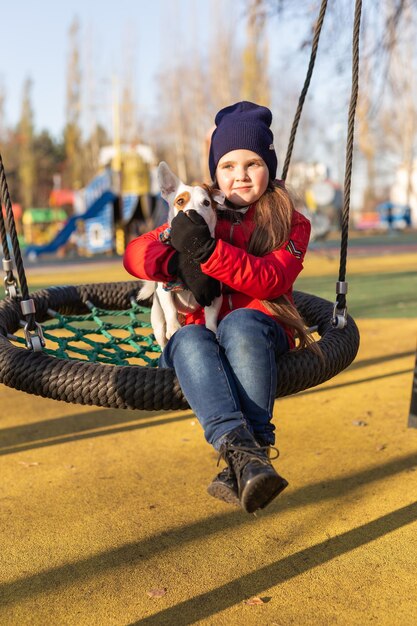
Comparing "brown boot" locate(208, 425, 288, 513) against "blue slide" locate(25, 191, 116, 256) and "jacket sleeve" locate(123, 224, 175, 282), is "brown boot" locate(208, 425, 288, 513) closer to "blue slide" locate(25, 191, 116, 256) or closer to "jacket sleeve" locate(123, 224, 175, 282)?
"jacket sleeve" locate(123, 224, 175, 282)

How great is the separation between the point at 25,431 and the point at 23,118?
134 ft

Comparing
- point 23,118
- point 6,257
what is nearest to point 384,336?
point 6,257

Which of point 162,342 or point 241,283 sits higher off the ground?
point 241,283

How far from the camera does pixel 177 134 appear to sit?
113 ft

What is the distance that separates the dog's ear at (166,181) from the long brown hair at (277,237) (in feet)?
0.84

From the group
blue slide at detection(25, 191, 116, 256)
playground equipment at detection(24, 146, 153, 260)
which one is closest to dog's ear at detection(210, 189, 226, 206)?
blue slide at detection(25, 191, 116, 256)

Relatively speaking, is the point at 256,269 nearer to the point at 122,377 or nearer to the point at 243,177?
the point at 243,177

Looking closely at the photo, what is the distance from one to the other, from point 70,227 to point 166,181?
1414cm

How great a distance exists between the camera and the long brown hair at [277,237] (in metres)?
2.04

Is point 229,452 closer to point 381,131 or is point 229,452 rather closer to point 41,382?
point 41,382

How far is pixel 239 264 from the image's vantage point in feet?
6.32

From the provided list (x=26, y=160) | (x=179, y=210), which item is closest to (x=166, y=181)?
(x=179, y=210)

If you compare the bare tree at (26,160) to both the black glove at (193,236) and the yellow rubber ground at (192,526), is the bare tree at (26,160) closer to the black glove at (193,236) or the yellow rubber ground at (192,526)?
the yellow rubber ground at (192,526)

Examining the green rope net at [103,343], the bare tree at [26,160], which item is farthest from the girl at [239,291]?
the bare tree at [26,160]
